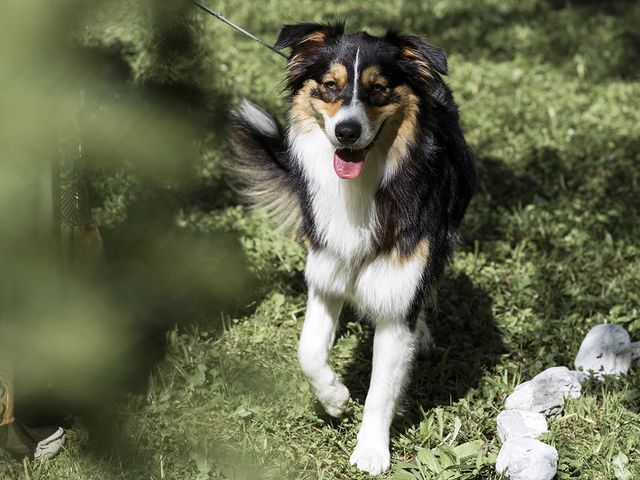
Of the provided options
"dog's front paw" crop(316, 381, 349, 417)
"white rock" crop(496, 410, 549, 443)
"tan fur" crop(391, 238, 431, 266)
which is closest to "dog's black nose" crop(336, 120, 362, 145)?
"tan fur" crop(391, 238, 431, 266)

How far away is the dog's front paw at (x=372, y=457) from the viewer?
339 cm

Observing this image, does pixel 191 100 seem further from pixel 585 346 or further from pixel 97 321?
pixel 585 346

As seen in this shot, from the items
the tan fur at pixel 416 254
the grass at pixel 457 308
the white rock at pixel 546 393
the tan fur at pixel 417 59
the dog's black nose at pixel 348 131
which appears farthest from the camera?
the white rock at pixel 546 393

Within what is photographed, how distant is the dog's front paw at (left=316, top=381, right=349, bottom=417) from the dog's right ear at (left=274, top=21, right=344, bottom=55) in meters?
1.42

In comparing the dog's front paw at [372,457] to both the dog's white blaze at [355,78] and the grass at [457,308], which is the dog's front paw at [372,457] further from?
the dog's white blaze at [355,78]

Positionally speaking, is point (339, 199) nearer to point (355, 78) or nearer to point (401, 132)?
point (401, 132)

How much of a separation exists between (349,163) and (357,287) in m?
0.57

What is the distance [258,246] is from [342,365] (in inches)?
46.7

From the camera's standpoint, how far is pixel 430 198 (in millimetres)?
3379

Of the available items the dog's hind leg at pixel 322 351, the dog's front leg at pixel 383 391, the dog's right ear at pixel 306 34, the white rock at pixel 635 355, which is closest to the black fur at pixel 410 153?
the dog's right ear at pixel 306 34

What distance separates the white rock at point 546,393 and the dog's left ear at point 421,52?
1.59 metres

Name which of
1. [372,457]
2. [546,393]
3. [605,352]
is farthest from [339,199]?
[605,352]

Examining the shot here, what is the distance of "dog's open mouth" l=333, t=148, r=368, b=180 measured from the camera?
3.13m

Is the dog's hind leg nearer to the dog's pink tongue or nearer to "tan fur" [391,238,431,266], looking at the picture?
"tan fur" [391,238,431,266]
